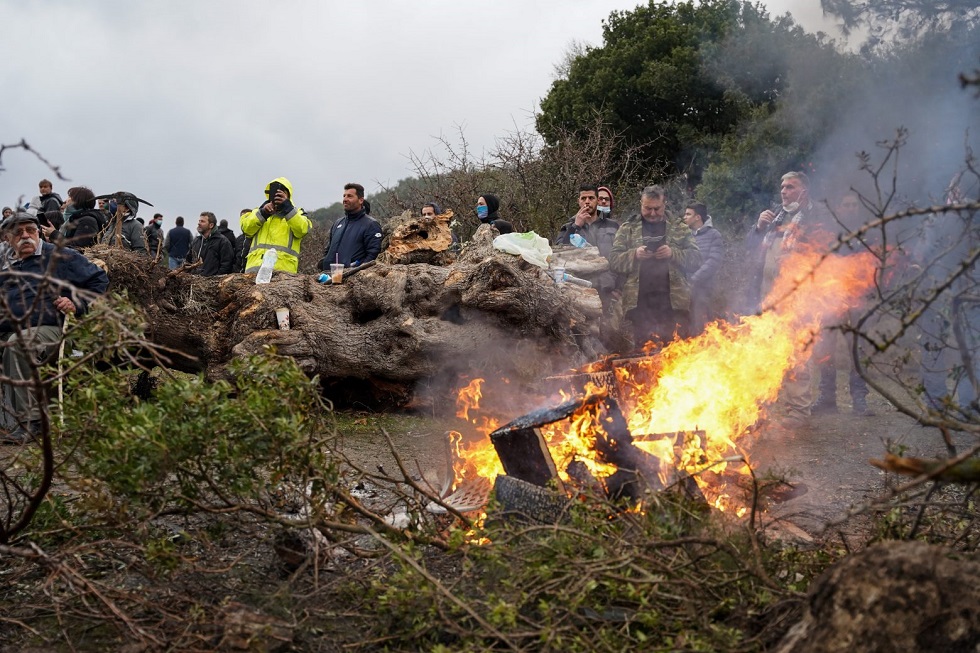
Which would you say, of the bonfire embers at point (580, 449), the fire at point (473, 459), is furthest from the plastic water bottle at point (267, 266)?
the bonfire embers at point (580, 449)

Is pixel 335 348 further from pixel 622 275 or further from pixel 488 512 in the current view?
pixel 488 512

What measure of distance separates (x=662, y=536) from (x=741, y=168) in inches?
468

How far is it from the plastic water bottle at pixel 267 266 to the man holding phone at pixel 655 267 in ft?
12.4

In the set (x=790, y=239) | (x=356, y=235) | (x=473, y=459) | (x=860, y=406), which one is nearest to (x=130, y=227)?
(x=356, y=235)

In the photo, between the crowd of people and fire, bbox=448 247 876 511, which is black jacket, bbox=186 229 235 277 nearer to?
the crowd of people

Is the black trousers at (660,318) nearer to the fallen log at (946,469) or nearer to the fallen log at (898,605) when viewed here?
the fallen log at (898,605)

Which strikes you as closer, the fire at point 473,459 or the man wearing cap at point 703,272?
the fire at point 473,459

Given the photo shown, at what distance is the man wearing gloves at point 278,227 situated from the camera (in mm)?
9234

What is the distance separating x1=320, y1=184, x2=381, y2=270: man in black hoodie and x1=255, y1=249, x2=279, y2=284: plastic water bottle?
0.62 m

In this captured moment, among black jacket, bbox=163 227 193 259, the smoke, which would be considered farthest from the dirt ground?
black jacket, bbox=163 227 193 259

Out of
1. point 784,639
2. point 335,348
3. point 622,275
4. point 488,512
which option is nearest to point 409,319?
point 335,348

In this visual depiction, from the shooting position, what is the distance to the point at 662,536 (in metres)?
3.53

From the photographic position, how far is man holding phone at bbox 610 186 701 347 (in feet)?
26.1

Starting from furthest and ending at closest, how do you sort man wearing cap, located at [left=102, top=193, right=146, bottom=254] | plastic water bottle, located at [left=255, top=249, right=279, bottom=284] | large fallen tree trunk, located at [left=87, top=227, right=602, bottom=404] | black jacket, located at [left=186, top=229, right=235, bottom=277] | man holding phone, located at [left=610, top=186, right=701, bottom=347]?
black jacket, located at [left=186, top=229, right=235, bottom=277] < man wearing cap, located at [left=102, top=193, right=146, bottom=254] < plastic water bottle, located at [left=255, top=249, right=279, bottom=284] < large fallen tree trunk, located at [left=87, top=227, right=602, bottom=404] < man holding phone, located at [left=610, top=186, right=701, bottom=347]
